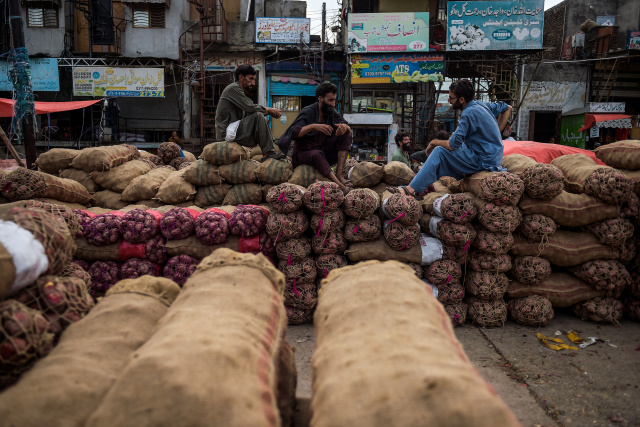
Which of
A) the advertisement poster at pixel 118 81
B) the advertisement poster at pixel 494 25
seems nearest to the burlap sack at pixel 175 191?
the advertisement poster at pixel 118 81

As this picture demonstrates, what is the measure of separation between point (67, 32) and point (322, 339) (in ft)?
73.3

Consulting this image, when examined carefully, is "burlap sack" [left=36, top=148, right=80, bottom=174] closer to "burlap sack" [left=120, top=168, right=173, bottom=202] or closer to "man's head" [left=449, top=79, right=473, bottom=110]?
"burlap sack" [left=120, top=168, right=173, bottom=202]

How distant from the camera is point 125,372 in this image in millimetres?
1229

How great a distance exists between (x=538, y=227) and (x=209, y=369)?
387 centimetres

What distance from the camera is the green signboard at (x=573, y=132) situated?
55.8ft

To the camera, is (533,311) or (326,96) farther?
(326,96)

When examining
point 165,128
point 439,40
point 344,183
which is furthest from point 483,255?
point 165,128

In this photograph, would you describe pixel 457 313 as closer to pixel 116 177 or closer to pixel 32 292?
pixel 32 292

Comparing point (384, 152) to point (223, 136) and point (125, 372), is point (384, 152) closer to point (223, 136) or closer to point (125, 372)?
point (223, 136)

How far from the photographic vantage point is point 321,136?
18.1ft

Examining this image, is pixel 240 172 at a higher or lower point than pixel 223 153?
lower

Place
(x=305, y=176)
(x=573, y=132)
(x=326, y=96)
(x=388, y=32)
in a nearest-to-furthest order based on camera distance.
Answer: (x=305, y=176) < (x=326, y=96) < (x=388, y=32) < (x=573, y=132)

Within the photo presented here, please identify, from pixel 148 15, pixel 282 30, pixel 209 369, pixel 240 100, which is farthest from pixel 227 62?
pixel 209 369

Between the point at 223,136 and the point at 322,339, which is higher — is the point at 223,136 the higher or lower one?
A: the higher one
